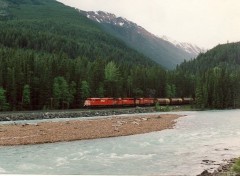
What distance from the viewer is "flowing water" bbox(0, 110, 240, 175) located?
70.9ft

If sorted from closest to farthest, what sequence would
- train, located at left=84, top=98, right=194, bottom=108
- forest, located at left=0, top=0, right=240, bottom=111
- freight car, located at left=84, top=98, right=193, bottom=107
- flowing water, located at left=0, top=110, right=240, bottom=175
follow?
flowing water, located at left=0, top=110, right=240, bottom=175, forest, located at left=0, top=0, right=240, bottom=111, train, located at left=84, top=98, right=194, bottom=108, freight car, located at left=84, top=98, right=193, bottom=107

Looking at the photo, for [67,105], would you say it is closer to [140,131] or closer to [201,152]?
[140,131]

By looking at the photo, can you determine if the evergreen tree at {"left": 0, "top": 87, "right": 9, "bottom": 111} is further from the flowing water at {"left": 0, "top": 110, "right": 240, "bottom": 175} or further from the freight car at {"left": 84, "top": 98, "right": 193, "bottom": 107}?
the flowing water at {"left": 0, "top": 110, "right": 240, "bottom": 175}

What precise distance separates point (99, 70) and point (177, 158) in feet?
255

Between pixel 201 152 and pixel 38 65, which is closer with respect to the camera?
pixel 201 152

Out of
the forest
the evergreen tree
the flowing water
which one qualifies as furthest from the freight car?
the flowing water

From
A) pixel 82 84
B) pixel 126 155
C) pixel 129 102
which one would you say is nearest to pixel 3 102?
pixel 82 84

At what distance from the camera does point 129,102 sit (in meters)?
103

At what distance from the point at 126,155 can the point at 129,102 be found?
249 feet

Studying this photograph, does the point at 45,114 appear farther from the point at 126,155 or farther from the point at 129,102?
the point at 126,155

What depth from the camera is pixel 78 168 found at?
72.4 ft

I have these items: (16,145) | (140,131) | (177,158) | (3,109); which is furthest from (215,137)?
(3,109)

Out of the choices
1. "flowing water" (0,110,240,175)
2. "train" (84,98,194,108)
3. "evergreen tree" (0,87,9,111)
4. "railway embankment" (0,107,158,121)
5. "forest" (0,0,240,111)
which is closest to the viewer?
"flowing water" (0,110,240,175)

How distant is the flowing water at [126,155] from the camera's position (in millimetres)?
21625
